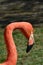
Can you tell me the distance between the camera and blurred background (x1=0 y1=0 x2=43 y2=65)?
238 inches

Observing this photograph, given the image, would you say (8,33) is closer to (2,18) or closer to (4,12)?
(2,18)

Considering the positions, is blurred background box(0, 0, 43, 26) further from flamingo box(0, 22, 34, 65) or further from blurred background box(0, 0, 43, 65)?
flamingo box(0, 22, 34, 65)

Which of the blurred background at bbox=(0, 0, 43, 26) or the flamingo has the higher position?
the blurred background at bbox=(0, 0, 43, 26)

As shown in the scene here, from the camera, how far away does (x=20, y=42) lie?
701 centimetres

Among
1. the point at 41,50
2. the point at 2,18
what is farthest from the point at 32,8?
the point at 41,50

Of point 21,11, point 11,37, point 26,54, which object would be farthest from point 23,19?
point 11,37

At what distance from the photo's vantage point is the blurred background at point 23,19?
19.9ft

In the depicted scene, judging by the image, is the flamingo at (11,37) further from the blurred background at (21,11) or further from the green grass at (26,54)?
the blurred background at (21,11)

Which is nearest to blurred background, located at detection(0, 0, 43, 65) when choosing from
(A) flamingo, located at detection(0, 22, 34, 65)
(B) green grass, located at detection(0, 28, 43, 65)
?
(B) green grass, located at detection(0, 28, 43, 65)

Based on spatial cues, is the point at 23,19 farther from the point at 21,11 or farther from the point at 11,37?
the point at 11,37

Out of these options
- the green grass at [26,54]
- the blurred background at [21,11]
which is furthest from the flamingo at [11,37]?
the blurred background at [21,11]

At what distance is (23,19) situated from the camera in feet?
30.0

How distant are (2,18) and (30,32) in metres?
6.21

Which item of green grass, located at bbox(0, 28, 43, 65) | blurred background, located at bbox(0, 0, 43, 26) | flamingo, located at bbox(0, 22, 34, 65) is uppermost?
blurred background, located at bbox(0, 0, 43, 26)
